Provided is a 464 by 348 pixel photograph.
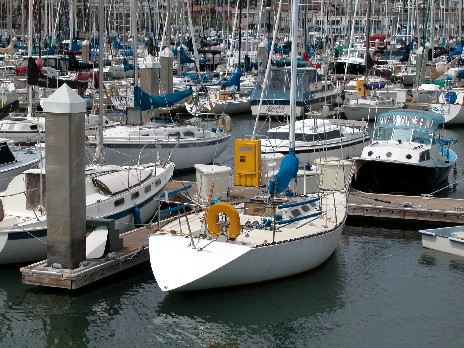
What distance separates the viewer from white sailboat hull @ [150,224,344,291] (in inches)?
854

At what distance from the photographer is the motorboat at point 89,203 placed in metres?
24.0

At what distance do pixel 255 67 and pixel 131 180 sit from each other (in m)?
49.2

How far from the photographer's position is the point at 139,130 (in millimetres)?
37875

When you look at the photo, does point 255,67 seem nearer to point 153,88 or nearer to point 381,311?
point 153,88

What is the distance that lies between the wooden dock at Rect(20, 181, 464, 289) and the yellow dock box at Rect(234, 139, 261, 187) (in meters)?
0.37

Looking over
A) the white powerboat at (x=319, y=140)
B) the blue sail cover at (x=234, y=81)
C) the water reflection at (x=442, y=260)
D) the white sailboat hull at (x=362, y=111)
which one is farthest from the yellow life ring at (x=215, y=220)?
the blue sail cover at (x=234, y=81)

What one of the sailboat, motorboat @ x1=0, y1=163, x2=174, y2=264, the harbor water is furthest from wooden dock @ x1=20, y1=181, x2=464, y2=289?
the sailboat

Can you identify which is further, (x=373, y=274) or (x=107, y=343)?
(x=373, y=274)

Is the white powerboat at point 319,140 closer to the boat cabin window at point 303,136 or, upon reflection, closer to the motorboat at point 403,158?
the boat cabin window at point 303,136

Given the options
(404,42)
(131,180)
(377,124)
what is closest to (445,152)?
(377,124)

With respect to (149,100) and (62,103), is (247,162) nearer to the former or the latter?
(62,103)

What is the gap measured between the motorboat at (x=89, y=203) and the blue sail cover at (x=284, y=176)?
4.67 metres

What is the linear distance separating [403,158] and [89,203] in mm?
13315

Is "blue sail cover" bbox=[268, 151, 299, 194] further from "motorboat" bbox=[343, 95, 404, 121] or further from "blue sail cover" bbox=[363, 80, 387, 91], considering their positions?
Result: "blue sail cover" bbox=[363, 80, 387, 91]
